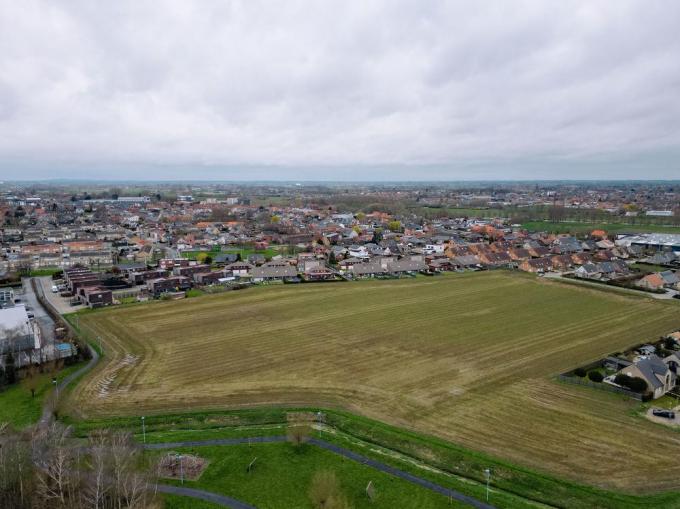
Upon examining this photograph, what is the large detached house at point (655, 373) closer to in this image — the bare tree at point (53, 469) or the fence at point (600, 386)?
the fence at point (600, 386)

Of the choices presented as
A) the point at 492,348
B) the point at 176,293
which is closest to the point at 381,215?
the point at 176,293

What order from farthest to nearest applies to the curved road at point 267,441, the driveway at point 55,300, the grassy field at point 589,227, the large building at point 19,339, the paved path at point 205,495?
1. the grassy field at point 589,227
2. the driveway at point 55,300
3. the large building at point 19,339
4. the curved road at point 267,441
5. the paved path at point 205,495

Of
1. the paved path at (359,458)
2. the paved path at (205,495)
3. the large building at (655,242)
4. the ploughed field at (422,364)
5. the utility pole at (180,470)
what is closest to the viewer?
the paved path at (205,495)

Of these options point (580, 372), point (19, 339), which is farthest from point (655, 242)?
point (19, 339)

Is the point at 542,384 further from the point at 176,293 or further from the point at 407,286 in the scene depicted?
the point at 176,293

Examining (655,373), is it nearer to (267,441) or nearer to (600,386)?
(600,386)

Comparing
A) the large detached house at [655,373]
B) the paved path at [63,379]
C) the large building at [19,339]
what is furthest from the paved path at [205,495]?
the large detached house at [655,373]

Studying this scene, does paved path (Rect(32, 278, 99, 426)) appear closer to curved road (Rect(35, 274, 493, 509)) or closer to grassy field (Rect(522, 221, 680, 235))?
curved road (Rect(35, 274, 493, 509))
